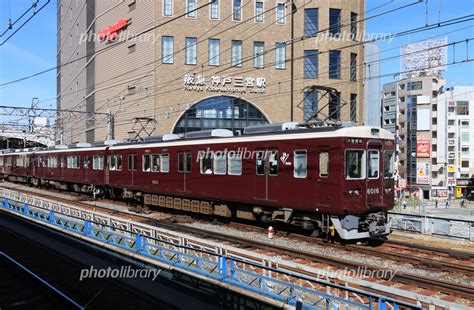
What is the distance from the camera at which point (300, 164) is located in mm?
12961

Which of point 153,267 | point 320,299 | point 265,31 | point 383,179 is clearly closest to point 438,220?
point 383,179

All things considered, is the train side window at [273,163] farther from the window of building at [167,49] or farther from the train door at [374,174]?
the window of building at [167,49]

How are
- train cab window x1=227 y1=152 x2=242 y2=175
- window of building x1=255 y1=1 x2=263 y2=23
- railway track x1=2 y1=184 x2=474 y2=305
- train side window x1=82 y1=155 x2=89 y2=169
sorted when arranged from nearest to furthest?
railway track x1=2 y1=184 x2=474 y2=305 < train cab window x1=227 y1=152 x2=242 y2=175 < train side window x1=82 y1=155 x2=89 y2=169 < window of building x1=255 y1=1 x2=263 y2=23

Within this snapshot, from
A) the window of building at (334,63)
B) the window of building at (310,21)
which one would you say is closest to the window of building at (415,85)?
the window of building at (334,63)

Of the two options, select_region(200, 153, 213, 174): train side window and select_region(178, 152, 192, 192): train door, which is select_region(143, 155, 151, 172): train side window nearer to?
select_region(178, 152, 192, 192): train door

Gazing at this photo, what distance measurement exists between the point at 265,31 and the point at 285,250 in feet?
94.7

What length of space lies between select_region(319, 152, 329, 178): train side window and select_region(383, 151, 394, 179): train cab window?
6.91ft

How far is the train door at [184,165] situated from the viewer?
676 inches

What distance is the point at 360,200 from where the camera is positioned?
40.4ft

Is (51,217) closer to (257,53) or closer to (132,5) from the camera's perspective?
(257,53)

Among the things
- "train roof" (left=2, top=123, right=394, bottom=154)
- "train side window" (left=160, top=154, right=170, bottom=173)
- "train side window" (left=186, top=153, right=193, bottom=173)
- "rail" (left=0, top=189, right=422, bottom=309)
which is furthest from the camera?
"train side window" (left=160, top=154, right=170, bottom=173)

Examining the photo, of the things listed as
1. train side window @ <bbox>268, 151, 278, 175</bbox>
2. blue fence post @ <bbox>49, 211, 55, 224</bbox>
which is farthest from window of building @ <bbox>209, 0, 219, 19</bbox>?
train side window @ <bbox>268, 151, 278, 175</bbox>

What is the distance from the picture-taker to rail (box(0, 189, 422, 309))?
6.66 metres

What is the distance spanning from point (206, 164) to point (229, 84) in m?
21.5
